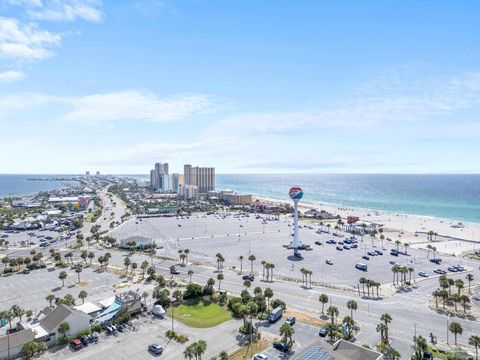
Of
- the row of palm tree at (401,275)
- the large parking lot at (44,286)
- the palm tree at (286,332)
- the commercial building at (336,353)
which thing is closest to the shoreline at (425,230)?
the row of palm tree at (401,275)

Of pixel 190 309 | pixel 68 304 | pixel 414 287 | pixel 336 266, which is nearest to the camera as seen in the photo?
pixel 68 304

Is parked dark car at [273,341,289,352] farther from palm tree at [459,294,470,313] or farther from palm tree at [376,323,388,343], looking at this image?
palm tree at [459,294,470,313]

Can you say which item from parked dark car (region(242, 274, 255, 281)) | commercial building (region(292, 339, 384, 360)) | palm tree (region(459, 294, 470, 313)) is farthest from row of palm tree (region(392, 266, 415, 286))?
commercial building (region(292, 339, 384, 360))

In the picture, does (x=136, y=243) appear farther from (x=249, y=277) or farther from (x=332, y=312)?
(x=332, y=312)

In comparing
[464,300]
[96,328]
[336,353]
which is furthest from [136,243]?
[464,300]

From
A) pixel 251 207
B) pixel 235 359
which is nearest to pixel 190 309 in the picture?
pixel 235 359

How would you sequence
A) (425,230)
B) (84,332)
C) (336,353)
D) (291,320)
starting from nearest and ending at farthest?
(336,353) < (84,332) < (291,320) < (425,230)

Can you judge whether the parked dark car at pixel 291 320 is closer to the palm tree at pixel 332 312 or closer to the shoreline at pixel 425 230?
the palm tree at pixel 332 312

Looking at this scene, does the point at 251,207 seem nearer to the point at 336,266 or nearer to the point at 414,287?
the point at 336,266
